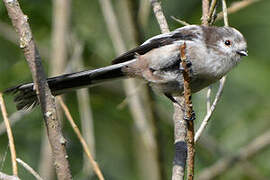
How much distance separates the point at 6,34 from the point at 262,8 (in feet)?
9.37

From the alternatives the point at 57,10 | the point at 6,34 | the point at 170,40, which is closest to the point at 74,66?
the point at 57,10

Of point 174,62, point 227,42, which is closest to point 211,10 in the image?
point 227,42

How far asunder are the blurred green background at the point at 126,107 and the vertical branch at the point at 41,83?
246cm

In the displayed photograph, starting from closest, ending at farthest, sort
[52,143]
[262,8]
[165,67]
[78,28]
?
[52,143], [165,67], [78,28], [262,8]

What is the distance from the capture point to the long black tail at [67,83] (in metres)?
2.75

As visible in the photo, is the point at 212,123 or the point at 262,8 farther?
the point at 262,8

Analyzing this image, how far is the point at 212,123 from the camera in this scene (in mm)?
5305

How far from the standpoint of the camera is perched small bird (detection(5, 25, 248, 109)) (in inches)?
126

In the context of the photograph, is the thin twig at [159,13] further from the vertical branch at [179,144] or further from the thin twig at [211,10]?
the vertical branch at [179,144]

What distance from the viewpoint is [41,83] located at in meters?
2.02

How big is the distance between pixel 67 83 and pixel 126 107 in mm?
2113

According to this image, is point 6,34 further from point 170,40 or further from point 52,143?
point 52,143

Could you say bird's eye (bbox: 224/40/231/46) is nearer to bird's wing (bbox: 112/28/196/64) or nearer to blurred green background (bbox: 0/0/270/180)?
bird's wing (bbox: 112/28/196/64)

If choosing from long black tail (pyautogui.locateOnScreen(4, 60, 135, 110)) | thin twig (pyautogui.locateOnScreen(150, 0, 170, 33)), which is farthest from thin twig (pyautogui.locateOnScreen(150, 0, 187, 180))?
long black tail (pyautogui.locateOnScreen(4, 60, 135, 110))
